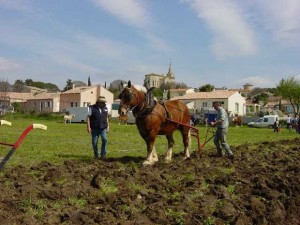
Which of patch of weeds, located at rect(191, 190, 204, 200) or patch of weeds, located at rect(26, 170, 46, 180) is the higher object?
patch of weeds, located at rect(26, 170, 46, 180)

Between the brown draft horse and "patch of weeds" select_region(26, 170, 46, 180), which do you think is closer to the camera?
"patch of weeds" select_region(26, 170, 46, 180)

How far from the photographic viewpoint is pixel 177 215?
5.84m

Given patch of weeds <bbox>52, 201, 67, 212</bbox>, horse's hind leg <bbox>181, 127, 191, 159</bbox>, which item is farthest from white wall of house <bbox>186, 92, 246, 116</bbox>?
patch of weeds <bbox>52, 201, 67, 212</bbox>

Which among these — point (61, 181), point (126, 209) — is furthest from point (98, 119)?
point (126, 209)

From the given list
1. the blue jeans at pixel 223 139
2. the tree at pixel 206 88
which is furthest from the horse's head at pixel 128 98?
the tree at pixel 206 88

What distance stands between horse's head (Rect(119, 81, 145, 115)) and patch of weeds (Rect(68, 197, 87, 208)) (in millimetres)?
3556

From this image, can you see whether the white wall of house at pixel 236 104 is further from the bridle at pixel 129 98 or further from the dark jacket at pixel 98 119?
the bridle at pixel 129 98

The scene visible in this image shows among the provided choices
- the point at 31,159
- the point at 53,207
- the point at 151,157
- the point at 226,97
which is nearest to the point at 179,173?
the point at 151,157

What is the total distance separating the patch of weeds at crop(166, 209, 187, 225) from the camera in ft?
18.2

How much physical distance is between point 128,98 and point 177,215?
15.1 feet

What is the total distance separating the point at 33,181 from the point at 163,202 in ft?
8.38

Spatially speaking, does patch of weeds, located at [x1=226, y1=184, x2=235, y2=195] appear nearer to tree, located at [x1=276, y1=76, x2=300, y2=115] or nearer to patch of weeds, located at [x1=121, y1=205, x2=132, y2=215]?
patch of weeds, located at [x1=121, y1=205, x2=132, y2=215]

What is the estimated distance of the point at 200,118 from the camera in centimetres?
5656

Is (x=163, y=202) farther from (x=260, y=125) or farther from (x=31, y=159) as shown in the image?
(x=260, y=125)
